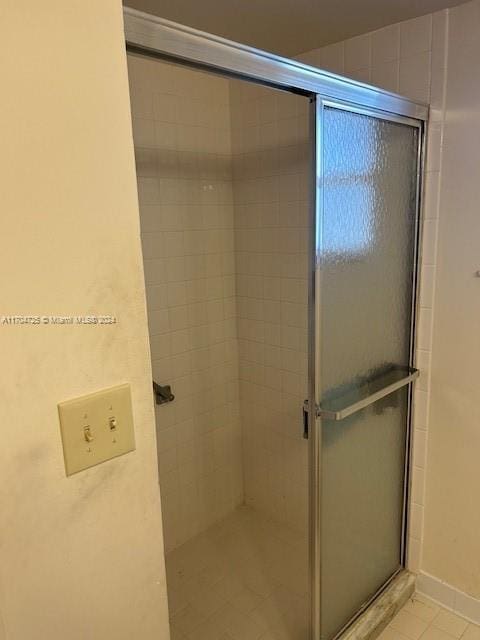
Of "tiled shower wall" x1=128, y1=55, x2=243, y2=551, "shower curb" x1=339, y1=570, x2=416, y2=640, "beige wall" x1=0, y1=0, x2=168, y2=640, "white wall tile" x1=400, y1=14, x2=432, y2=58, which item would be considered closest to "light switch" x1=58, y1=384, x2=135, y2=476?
"beige wall" x1=0, y1=0, x2=168, y2=640

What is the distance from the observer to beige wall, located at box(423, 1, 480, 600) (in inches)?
58.5

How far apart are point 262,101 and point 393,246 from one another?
96cm

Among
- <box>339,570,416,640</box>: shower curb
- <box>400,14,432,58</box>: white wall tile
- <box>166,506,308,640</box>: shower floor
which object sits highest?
<box>400,14,432,58</box>: white wall tile

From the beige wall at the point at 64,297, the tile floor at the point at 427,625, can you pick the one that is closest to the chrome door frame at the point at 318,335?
the tile floor at the point at 427,625

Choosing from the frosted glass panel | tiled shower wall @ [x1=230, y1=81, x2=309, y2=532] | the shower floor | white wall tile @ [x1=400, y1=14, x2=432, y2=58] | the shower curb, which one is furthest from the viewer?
tiled shower wall @ [x1=230, y1=81, x2=309, y2=532]

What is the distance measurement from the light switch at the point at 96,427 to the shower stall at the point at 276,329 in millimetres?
671

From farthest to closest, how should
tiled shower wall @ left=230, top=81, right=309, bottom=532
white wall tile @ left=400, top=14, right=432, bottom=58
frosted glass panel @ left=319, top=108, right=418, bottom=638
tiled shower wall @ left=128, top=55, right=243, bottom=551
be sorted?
tiled shower wall @ left=230, top=81, right=309, bottom=532, tiled shower wall @ left=128, top=55, right=243, bottom=551, white wall tile @ left=400, top=14, right=432, bottom=58, frosted glass panel @ left=319, top=108, right=418, bottom=638

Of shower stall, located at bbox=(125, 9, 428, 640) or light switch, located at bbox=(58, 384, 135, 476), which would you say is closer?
light switch, located at bbox=(58, 384, 135, 476)

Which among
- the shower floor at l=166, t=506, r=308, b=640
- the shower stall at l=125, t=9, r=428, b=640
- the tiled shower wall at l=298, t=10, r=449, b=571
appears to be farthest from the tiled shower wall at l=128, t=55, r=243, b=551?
the tiled shower wall at l=298, t=10, r=449, b=571

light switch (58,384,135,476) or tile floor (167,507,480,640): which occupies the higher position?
light switch (58,384,135,476)

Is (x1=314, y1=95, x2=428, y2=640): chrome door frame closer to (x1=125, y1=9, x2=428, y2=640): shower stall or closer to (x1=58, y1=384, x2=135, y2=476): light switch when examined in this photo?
(x1=125, y1=9, x2=428, y2=640): shower stall

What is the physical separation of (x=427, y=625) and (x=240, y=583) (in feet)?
2.46

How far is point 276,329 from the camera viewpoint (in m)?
2.21

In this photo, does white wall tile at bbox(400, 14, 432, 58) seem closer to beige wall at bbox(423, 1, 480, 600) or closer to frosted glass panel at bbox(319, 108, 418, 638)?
beige wall at bbox(423, 1, 480, 600)
